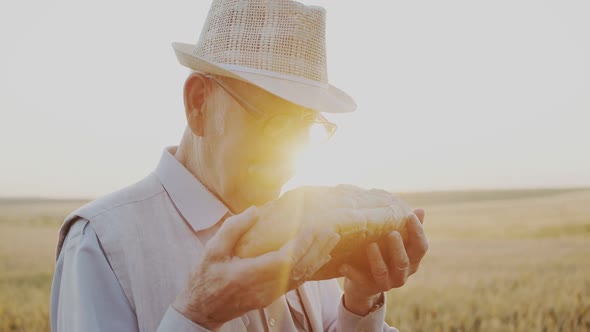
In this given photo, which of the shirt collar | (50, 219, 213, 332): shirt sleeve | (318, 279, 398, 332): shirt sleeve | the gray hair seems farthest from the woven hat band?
(318, 279, 398, 332): shirt sleeve

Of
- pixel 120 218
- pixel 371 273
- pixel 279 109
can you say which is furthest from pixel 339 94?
pixel 120 218

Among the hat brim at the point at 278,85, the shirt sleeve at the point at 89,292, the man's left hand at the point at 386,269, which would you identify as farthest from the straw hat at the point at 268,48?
the shirt sleeve at the point at 89,292

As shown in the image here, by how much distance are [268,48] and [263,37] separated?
0.17 feet

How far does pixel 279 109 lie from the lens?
2.54 m

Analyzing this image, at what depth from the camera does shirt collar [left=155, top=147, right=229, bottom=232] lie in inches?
102

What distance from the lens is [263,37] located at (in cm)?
257

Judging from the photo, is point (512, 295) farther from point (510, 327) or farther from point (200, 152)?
point (200, 152)

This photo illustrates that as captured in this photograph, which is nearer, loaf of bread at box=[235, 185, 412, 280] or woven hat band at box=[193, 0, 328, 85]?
loaf of bread at box=[235, 185, 412, 280]

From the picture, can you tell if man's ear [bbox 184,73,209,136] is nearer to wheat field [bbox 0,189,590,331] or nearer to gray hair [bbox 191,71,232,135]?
gray hair [bbox 191,71,232,135]

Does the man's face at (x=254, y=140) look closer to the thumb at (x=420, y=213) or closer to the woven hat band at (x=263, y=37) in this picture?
the woven hat band at (x=263, y=37)

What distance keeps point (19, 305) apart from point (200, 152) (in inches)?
346

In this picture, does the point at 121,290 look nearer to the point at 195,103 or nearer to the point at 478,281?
the point at 195,103

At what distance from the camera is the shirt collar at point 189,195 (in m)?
2.58

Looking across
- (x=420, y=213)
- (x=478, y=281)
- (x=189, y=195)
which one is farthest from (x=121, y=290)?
(x=478, y=281)
